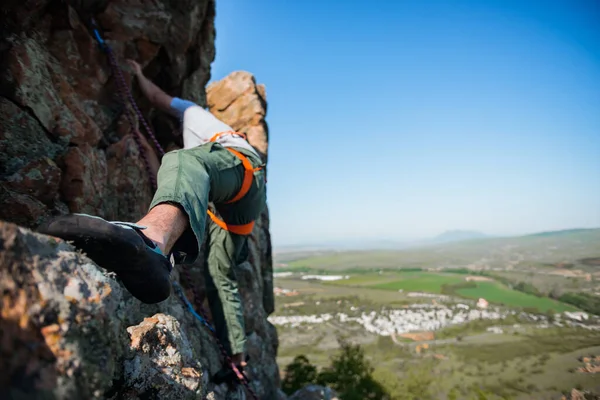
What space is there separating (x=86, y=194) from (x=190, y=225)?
2130mm

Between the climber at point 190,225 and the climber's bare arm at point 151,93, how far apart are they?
0.5 inches

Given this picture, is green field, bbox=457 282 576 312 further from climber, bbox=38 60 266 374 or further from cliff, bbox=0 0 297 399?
cliff, bbox=0 0 297 399

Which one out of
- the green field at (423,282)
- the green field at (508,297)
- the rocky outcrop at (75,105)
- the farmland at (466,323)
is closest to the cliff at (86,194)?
the rocky outcrop at (75,105)

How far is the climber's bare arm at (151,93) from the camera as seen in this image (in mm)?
4745

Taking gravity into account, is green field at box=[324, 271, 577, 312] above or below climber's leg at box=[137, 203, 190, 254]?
below

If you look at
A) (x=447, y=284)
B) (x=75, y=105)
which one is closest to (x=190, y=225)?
(x=75, y=105)

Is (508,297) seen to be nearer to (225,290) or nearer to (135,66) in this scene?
(225,290)

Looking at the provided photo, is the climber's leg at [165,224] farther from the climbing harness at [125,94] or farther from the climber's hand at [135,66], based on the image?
the climber's hand at [135,66]

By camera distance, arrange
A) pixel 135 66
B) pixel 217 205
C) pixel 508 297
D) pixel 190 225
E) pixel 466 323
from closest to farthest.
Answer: pixel 190 225 → pixel 217 205 → pixel 135 66 → pixel 508 297 → pixel 466 323

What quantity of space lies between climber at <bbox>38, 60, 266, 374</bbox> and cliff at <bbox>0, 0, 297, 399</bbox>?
0.15 metres

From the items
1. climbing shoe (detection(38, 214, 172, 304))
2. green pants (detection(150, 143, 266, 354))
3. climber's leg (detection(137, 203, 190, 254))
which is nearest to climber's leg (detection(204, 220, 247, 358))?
green pants (detection(150, 143, 266, 354))

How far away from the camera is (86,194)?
11.1 feet

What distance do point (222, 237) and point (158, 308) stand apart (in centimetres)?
106

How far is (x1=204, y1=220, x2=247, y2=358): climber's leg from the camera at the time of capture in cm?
374
